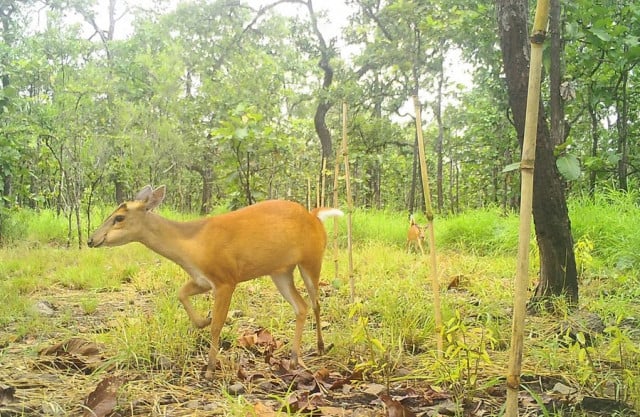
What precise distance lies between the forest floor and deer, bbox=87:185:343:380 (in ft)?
0.76

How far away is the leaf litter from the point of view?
2330mm

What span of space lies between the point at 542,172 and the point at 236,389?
2361mm

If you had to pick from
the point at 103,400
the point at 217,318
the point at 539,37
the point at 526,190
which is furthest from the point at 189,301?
the point at 539,37

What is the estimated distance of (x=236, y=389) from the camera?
9.05 feet

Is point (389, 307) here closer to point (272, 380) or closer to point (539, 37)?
point (272, 380)

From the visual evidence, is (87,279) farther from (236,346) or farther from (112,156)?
(112,156)

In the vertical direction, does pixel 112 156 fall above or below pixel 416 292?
above

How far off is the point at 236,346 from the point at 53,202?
12057 mm

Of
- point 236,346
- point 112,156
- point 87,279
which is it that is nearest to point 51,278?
point 87,279

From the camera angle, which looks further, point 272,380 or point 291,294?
point 291,294

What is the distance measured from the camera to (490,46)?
6949mm

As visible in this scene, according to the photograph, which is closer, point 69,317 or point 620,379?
point 620,379

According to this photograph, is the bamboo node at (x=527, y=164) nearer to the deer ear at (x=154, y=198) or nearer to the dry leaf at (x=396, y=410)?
the dry leaf at (x=396, y=410)

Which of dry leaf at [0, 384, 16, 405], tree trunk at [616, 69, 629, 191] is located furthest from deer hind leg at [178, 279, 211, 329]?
tree trunk at [616, 69, 629, 191]
